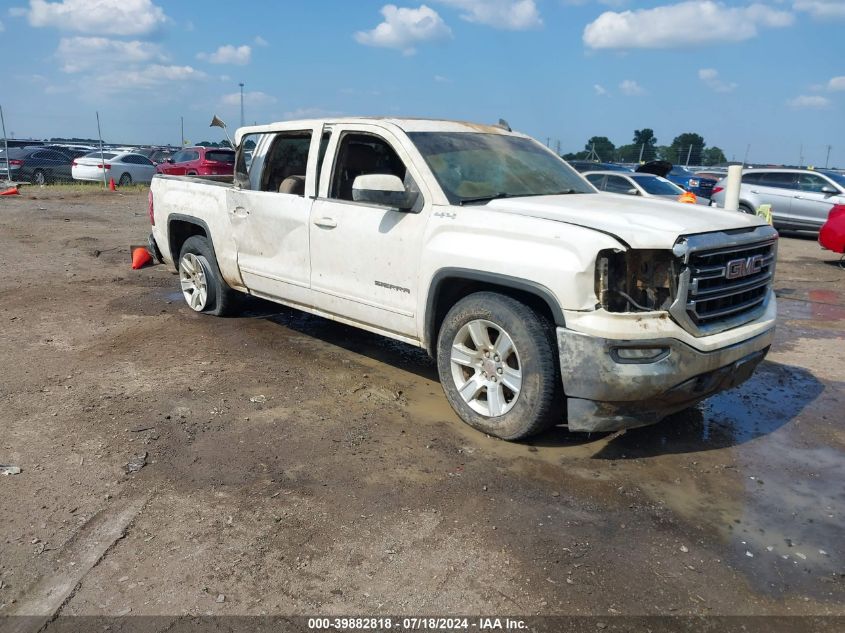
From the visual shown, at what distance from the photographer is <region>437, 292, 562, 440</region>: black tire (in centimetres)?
389

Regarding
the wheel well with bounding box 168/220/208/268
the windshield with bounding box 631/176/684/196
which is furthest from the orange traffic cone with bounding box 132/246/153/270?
the windshield with bounding box 631/176/684/196

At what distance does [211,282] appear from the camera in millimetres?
6828

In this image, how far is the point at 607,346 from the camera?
3.59 metres

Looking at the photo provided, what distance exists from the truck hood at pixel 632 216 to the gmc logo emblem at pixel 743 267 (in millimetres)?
199

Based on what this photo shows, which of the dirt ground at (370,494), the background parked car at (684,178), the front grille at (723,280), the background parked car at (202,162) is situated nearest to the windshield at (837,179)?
the background parked car at (684,178)

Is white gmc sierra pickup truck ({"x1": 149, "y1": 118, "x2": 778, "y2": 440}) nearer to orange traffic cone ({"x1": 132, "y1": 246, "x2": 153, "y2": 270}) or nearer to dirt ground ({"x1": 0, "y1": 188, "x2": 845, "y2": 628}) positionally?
dirt ground ({"x1": 0, "y1": 188, "x2": 845, "y2": 628})

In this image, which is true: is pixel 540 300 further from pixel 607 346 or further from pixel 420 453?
pixel 420 453

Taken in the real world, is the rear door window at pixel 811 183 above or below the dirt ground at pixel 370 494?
above

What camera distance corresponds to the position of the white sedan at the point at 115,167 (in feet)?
78.3

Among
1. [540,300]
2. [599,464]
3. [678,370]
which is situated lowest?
[599,464]

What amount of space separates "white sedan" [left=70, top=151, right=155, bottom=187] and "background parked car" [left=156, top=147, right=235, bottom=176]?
80.9 inches

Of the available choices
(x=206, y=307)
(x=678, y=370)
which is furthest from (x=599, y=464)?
(x=206, y=307)

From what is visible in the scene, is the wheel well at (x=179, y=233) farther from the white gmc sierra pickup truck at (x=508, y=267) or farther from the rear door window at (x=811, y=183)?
the rear door window at (x=811, y=183)

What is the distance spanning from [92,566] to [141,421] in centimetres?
160
